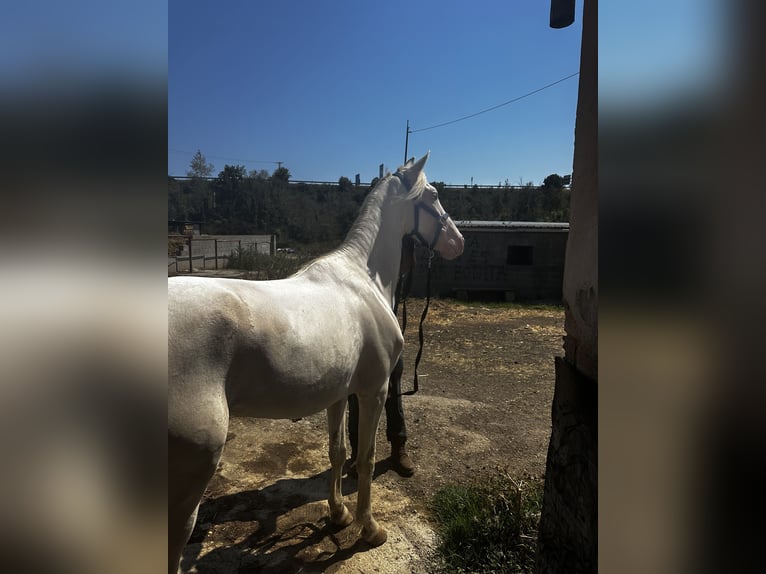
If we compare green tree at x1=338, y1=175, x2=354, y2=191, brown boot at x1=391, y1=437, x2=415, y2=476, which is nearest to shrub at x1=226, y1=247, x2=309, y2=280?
brown boot at x1=391, y1=437, x2=415, y2=476

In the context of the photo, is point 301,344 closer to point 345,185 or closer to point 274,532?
point 274,532

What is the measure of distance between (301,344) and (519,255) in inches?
536

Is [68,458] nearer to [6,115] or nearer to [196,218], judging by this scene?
[6,115]

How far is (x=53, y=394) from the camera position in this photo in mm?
373

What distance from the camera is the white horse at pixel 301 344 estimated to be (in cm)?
146

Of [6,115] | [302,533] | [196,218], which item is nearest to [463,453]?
[302,533]

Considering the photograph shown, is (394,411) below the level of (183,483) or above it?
below

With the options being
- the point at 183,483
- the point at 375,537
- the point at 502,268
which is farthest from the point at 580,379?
the point at 502,268

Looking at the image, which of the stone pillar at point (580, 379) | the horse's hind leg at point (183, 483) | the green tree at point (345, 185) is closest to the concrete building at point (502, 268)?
the horse's hind leg at point (183, 483)

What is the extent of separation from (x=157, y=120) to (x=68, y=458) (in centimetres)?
35

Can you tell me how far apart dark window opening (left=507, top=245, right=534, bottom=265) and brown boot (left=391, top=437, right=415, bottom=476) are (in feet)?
38.4

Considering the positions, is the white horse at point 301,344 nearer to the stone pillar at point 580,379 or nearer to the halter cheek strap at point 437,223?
the halter cheek strap at point 437,223

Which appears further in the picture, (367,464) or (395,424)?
(395,424)

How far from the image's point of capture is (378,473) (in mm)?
3369
